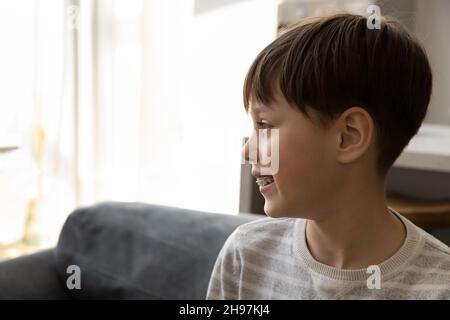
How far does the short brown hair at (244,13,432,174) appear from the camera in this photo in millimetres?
638

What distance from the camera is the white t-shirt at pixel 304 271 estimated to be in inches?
26.6

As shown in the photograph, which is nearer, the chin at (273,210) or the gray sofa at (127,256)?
the chin at (273,210)

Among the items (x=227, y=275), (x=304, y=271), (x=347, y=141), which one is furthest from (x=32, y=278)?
(x=347, y=141)

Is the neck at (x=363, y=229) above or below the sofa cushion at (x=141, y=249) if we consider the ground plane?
above

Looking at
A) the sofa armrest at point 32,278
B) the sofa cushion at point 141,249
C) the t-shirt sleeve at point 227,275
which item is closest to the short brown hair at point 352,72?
the t-shirt sleeve at point 227,275

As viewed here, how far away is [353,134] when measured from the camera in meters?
0.67

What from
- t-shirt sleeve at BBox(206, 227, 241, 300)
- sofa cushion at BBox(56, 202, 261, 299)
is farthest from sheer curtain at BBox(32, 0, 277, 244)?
t-shirt sleeve at BBox(206, 227, 241, 300)

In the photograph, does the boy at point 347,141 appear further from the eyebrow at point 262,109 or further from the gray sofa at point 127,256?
the gray sofa at point 127,256

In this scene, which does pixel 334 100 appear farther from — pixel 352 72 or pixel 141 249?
pixel 141 249

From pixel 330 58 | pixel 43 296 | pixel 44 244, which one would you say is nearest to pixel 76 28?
pixel 44 244

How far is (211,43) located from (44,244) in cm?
123

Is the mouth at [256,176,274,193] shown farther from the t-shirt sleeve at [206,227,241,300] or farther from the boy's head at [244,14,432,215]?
the t-shirt sleeve at [206,227,241,300]

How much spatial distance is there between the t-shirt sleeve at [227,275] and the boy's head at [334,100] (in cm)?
16
